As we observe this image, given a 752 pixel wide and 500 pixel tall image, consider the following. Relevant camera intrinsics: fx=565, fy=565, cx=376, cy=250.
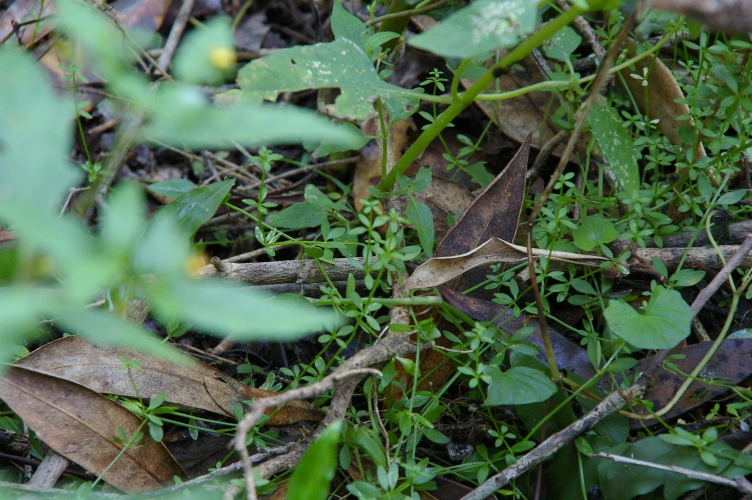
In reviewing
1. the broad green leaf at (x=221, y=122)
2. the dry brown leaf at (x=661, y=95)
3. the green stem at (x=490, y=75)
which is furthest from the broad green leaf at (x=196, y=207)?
the dry brown leaf at (x=661, y=95)

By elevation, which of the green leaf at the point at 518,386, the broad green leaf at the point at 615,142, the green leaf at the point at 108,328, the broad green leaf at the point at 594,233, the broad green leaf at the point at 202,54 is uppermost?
the broad green leaf at the point at 202,54

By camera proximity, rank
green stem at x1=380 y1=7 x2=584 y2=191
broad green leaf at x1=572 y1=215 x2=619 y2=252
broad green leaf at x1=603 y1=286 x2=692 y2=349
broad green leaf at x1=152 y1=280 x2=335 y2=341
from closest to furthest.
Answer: broad green leaf at x1=152 y1=280 x2=335 y2=341
green stem at x1=380 y1=7 x2=584 y2=191
broad green leaf at x1=603 y1=286 x2=692 y2=349
broad green leaf at x1=572 y1=215 x2=619 y2=252

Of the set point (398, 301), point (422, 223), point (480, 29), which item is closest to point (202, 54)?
point (480, 29)

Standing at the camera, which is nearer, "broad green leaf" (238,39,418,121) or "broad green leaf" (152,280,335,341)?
"broad green leaf" (152,280,335,341)

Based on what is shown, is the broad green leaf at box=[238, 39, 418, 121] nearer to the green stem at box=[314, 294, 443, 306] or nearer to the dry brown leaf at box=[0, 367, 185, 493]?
the green stem at box=[314, 294, 443, 306]

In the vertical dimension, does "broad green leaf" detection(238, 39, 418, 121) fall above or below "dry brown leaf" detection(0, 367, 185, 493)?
above

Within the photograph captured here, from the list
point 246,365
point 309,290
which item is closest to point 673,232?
point 309,290

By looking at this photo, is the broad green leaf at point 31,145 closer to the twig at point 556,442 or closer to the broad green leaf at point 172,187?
the twig at point 556,442

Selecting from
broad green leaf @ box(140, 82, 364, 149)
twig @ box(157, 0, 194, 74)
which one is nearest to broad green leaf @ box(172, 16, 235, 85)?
broad green leaf @ box(140, 82, 364, 149)
